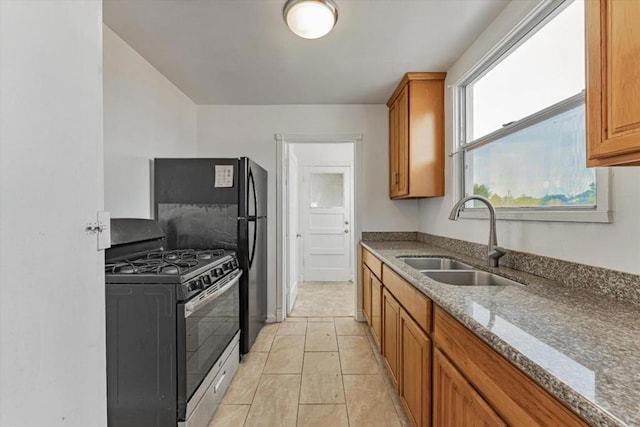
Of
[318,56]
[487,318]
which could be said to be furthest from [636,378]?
[318,56]

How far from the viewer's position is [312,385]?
2.15m

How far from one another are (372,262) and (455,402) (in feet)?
5.34

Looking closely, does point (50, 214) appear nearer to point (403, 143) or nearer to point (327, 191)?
point (403, 143)

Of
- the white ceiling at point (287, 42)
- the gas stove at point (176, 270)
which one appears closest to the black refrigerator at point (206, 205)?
the gas stove at point (176, 270)

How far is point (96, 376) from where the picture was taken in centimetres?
97

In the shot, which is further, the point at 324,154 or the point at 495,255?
the point at 324,154

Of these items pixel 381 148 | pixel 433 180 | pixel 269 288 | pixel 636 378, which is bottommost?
pixel 269 288

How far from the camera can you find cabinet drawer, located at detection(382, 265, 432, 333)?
1346mm

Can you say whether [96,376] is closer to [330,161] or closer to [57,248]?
[57,248]

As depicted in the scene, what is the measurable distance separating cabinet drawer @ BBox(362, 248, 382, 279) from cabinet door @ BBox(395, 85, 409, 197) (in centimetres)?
67

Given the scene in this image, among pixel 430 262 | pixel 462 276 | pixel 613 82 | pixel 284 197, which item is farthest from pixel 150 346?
pixel 284 197

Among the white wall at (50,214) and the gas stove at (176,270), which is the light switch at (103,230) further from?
the gas stove at (176,270)

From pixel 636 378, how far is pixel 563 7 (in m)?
1.67

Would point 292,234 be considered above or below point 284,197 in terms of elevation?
below
